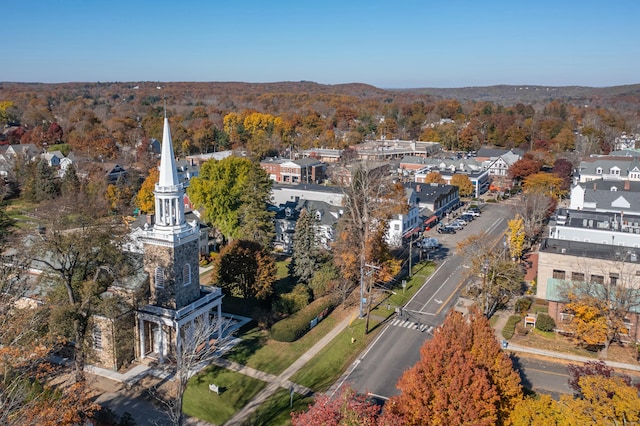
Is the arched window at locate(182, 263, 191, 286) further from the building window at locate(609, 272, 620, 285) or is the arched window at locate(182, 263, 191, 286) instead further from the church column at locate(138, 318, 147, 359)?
the building window at locate(609, 272, 620, 285)

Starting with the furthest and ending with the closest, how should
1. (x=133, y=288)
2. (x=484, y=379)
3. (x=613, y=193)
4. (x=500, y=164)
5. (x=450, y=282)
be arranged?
(x=500, y=164) → (x=613, y=193) → (x=450, y=282) → (x=133, y=288) → (x=484, y=379)

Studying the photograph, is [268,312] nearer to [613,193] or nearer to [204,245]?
[204,245]

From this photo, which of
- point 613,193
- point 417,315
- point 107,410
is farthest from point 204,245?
point 613,193

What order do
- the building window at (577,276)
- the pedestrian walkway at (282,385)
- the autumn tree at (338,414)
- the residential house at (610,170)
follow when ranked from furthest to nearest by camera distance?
1. the residential house at (610,170)
2. the building window at (577,276)
3. the pedestrian walkway at (282,385)
4. the autumn tree at (338,414)

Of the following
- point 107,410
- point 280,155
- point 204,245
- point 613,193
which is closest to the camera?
point 107,410

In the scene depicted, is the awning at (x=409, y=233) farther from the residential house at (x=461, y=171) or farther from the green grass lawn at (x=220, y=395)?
the green grass lawn at (x=220, y=395)

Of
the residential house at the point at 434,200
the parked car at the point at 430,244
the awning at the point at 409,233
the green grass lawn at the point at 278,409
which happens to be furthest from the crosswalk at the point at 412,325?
the residential house at the point at 434,200

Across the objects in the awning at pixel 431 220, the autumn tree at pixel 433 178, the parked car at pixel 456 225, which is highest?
the autumn tree at pixel 433 178

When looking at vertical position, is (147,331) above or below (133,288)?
below
